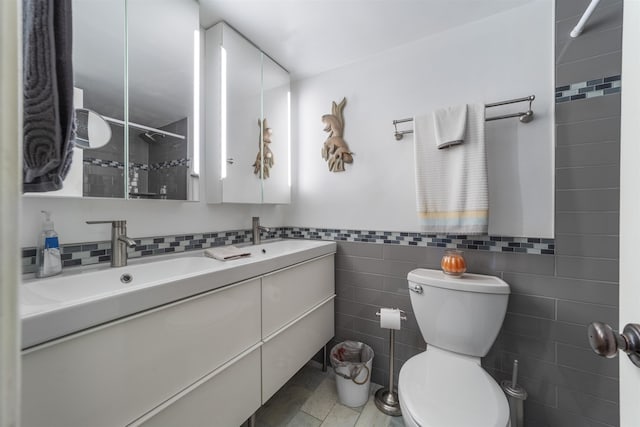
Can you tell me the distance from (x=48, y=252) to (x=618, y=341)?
5.14ft

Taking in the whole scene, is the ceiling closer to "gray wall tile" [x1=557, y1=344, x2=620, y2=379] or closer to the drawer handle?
the drawer handle

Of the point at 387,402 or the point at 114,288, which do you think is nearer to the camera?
the point at 114,288

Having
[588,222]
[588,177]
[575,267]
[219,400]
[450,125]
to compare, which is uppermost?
[450,125]

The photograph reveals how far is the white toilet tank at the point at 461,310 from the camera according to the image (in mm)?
1169

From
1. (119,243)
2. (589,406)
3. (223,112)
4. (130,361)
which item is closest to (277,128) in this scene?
(223,112)

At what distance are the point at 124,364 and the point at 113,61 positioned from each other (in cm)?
118

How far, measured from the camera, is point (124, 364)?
28.0 inches

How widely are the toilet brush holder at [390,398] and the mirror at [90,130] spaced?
1.58 m

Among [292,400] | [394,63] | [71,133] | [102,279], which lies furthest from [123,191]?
[394,63]

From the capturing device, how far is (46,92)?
58 cm

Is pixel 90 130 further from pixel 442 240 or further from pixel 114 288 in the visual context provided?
pixel 442 240

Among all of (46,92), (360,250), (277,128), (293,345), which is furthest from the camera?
(277,128)

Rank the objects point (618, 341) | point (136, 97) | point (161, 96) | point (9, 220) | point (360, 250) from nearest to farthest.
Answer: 1. point (9, 220)
2. point (618, 341)
3. point (136, 97)
4. point (161, 96)
5. point (360, 250)

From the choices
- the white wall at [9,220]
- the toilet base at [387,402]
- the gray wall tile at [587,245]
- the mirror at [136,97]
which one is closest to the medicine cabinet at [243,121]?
the mirror at [136,97]
